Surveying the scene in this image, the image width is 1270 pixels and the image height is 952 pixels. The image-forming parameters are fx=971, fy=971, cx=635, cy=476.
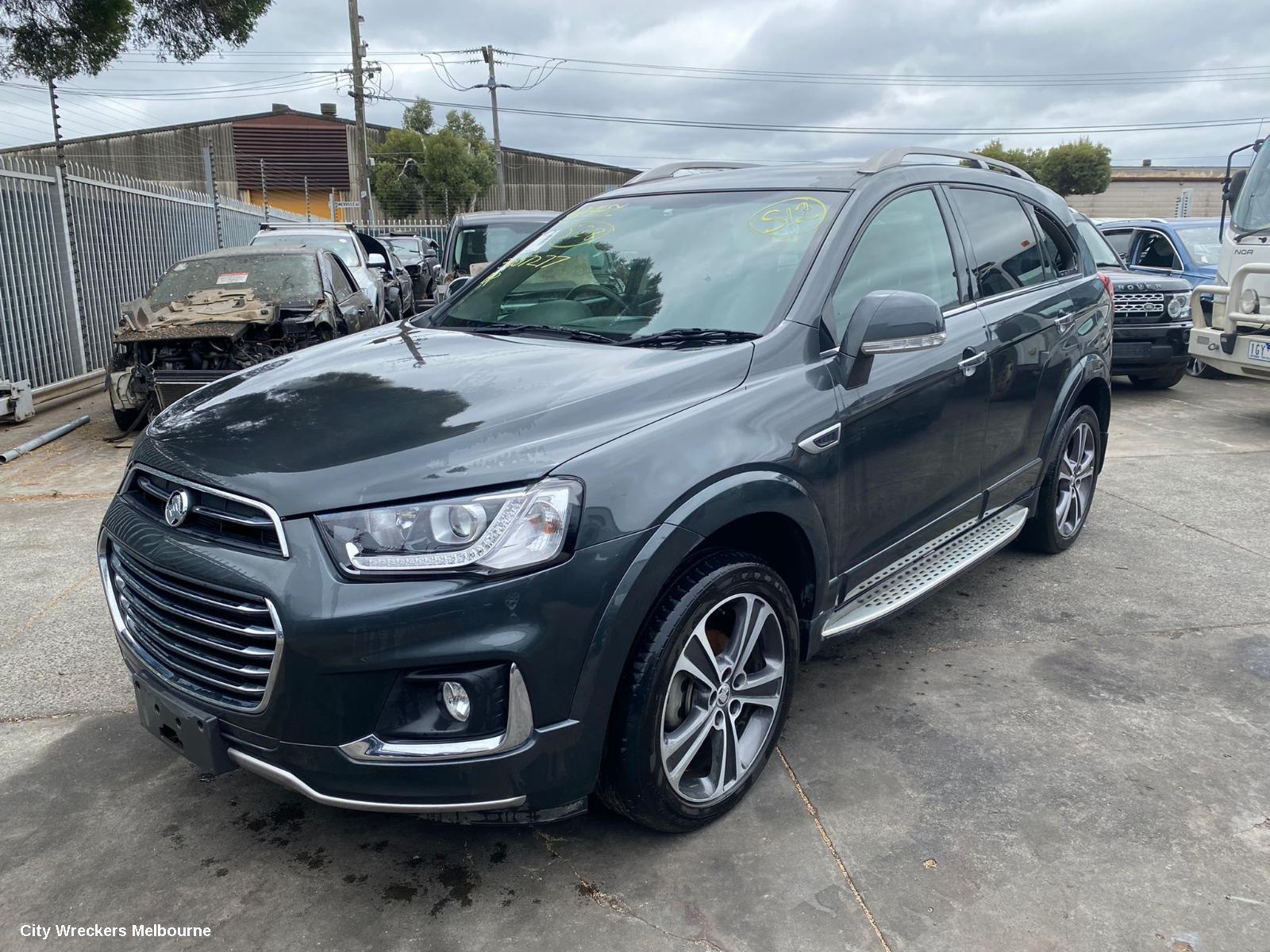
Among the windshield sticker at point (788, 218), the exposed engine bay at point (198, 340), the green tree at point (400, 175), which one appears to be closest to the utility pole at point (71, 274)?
the exposed engine bay at point (198, 340)

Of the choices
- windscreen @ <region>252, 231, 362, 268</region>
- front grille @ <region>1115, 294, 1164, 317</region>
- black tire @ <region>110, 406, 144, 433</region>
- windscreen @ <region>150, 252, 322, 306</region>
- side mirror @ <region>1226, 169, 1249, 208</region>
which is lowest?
black tire @ <region>110, 406, 144, 433</region>

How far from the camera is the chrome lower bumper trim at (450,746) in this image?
2.18 metres

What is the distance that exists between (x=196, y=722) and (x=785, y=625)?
5.27 ft

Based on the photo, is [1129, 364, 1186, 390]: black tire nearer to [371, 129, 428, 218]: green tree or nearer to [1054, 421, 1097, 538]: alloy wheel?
[1054, 421, 1097, 538]: alloy wheel

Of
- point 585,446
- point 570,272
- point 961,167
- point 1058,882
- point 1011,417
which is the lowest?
point 1058,882

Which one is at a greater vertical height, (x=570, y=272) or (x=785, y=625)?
(x=570, y=272)

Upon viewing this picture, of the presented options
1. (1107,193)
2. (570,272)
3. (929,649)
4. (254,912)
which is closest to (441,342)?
(570,272)

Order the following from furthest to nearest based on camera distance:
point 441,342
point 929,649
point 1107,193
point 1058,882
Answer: point 1107,193
point 929,649
point 441,342
point 1058,882

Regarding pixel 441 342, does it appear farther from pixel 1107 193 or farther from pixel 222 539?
pixel 1107 193

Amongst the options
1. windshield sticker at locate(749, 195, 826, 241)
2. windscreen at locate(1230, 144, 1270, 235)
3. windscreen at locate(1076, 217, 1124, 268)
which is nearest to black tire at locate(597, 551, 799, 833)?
windshield sticker at locate(749, 195, 826, 241)

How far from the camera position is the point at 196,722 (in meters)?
2.31

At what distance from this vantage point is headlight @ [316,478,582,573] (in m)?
2.14

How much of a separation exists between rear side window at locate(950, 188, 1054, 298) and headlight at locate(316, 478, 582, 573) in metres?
2.51

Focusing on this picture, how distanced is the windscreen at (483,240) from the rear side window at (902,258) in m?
9.41
